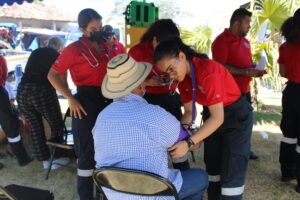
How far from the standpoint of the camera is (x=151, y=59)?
9.16 ft

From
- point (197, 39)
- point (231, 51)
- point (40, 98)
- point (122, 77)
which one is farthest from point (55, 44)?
point (197, 39)

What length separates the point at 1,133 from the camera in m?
4.54

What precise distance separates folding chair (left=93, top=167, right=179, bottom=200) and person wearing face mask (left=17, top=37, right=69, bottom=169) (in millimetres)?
2257

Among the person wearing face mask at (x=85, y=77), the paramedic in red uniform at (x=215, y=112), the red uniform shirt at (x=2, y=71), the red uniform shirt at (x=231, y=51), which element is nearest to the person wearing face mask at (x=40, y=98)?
the red uniform shirt at (x=2, y=71)

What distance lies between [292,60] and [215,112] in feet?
5.06

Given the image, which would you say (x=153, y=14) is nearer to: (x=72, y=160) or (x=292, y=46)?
(x=292, y=46)

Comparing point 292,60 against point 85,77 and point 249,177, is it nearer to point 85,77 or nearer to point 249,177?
point 249,177

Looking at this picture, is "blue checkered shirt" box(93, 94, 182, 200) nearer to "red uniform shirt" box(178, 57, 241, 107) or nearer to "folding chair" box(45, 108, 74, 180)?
"red uniform shirt" box(178, 57, 241, 107)

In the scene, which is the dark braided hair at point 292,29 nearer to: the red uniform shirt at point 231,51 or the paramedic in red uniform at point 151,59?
the red uniform shirt at point 231,51

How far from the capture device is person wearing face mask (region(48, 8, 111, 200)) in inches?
105

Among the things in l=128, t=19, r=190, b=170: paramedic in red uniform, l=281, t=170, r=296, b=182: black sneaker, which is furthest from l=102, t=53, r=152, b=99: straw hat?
l=281, t=170, r=296, b=182: black sneaker

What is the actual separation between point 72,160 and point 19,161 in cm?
65

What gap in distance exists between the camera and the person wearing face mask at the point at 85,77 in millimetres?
2670

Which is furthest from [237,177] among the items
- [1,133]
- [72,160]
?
[1,133]
